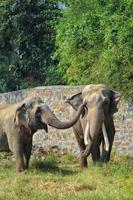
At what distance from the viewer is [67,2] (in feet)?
69.6

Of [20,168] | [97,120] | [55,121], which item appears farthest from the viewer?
[97,120]

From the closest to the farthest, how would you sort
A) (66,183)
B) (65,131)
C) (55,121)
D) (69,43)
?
(66,183)
(55,121)
(65,131)
(69,43)

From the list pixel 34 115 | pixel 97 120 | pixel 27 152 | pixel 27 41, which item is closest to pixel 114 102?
pixel 97 120

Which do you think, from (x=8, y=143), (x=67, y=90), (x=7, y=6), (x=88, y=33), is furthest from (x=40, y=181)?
(x=7, y=6)

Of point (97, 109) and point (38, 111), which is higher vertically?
point (38, 111)

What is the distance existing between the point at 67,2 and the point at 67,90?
476 cm

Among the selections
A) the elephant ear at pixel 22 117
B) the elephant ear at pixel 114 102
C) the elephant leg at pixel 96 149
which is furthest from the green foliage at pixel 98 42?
the elephant ear at pixel 22 117

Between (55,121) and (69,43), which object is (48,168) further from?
(69,43)

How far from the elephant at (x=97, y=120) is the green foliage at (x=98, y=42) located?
13.4ft

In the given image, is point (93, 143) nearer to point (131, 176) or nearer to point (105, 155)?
point (105, 155)

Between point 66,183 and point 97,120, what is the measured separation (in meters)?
2.10

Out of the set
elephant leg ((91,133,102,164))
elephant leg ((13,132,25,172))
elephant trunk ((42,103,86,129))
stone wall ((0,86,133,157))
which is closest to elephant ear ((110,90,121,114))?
elephant leg ((91,133,102,164))

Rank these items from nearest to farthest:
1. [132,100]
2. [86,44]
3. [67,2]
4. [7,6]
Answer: [132,100]
[86,44]
[67,2]
[7,6]

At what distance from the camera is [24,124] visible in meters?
11.9
